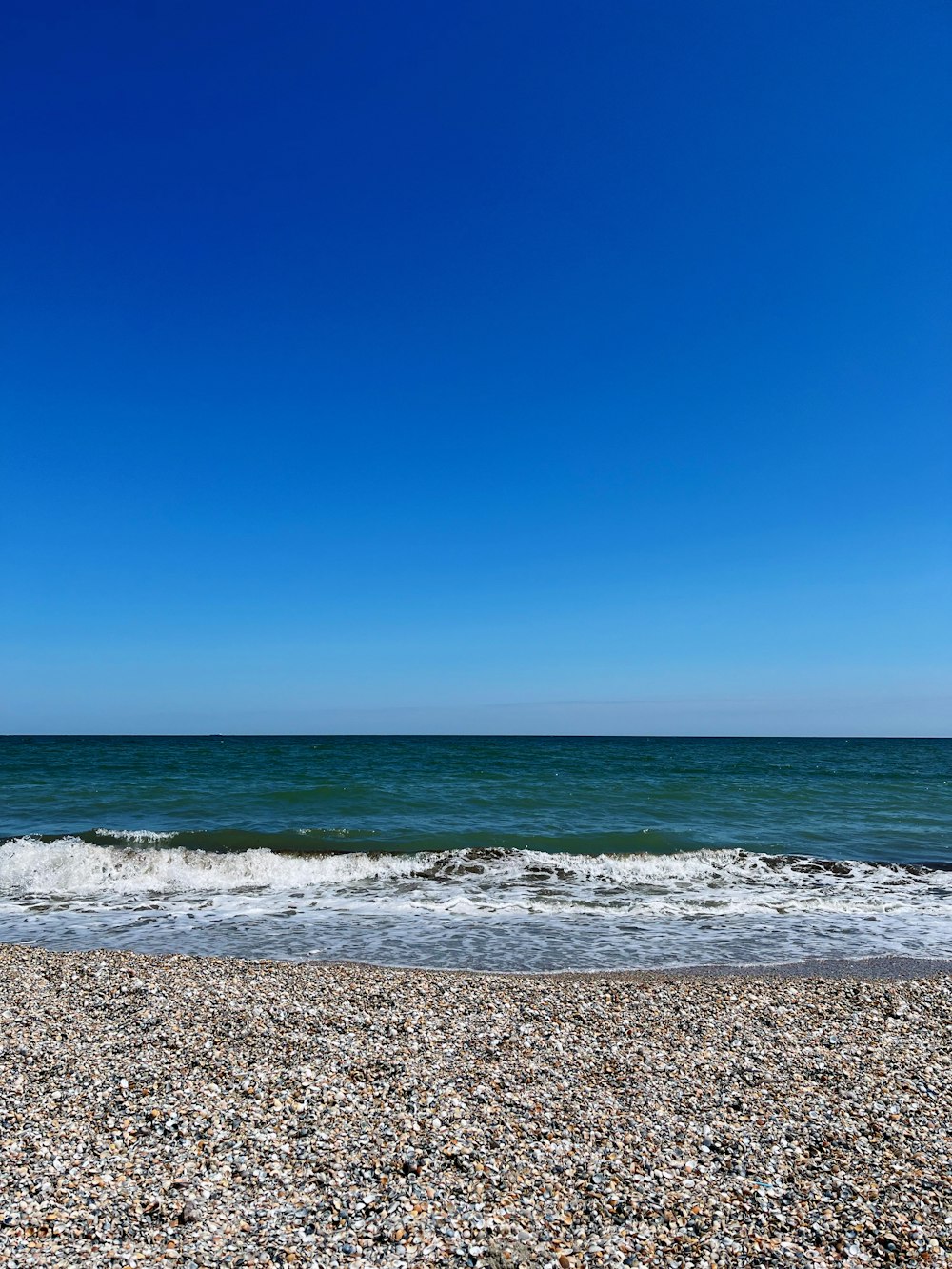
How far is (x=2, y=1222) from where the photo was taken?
357 centimetres

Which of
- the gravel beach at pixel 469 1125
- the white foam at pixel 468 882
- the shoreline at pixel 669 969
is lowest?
the white foam at pixel 468 882

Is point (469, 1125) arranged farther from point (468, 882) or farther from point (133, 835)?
point (133, 835)

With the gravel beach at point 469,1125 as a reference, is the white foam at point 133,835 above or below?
below

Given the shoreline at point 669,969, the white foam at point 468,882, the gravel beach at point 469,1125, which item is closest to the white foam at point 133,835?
the white foam at point 468,882

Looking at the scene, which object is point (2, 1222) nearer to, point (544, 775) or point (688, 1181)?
point (688, 1181)

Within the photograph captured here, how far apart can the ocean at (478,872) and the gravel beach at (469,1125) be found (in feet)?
8.19

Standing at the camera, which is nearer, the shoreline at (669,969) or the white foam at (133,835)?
the shoreline at (669,969)

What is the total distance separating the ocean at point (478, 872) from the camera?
10023mm

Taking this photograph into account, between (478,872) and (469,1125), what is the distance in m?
10.6

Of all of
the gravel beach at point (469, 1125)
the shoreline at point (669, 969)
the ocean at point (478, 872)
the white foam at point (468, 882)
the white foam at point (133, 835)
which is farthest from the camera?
the white foam at point (133, 835)

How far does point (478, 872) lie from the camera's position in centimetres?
1502

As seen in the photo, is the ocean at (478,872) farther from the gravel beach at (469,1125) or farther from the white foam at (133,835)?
the gravel beach at (469,1125)

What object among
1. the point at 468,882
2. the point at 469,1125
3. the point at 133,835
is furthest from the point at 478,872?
the point at 469,1125

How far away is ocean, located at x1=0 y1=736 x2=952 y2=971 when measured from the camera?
10023mm
